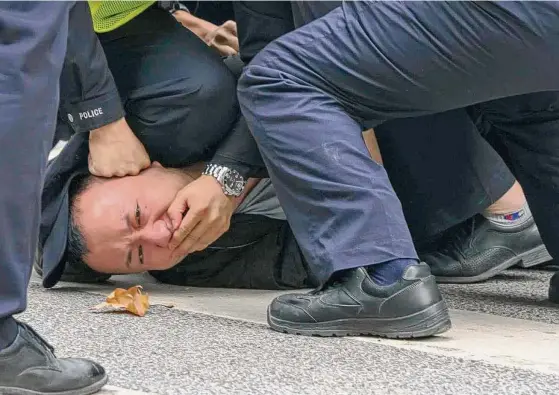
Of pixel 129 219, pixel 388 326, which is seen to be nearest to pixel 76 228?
pixel 129 219

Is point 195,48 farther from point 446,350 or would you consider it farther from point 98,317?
point 446,350

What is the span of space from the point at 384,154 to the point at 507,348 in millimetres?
624

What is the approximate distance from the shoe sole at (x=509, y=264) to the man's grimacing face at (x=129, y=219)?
1.85ft

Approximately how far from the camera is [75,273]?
5.84 ft

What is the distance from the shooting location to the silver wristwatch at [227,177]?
1645mm

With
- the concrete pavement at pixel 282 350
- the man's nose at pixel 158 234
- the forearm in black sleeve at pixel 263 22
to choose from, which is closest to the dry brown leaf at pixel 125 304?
the concrete pavement at pixel 282 350

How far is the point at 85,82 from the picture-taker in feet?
5.22

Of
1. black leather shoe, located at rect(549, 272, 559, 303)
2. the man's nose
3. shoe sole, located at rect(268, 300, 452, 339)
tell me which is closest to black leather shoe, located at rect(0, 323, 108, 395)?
shoe sole, located at rect(268, 300, 452, 339)

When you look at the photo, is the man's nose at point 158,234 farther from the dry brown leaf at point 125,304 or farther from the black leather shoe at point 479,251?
the black leather shoe at point 479,251

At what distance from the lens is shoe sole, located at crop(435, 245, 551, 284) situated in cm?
182

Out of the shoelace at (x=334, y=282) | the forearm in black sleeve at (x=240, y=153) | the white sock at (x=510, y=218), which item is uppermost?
the forearm in black sleeve at (x=240, y=153)

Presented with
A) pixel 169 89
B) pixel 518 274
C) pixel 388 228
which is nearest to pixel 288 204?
pixel 388 228

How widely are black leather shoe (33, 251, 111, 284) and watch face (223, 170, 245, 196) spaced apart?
325 millimetres

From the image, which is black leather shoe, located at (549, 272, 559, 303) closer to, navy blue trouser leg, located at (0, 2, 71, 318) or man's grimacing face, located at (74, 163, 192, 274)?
man's grimacing face, located at (74, 163, 192, 274)
